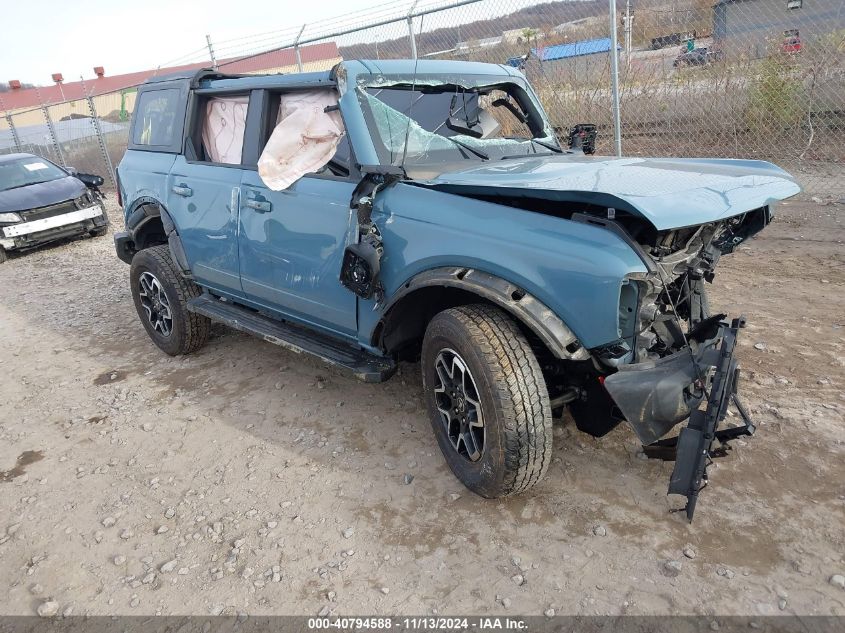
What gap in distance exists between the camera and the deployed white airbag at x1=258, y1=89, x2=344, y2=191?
3.46 meters

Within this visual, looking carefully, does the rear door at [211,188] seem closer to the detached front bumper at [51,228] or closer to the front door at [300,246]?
the front door at [300,246]

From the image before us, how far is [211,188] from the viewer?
4.13m

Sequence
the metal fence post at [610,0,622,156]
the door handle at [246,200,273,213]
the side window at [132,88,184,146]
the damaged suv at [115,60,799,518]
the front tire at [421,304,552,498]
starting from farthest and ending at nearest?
1. the metal fence post at [610,0,622,156]
2. the side window at [132,88,184,146]
3. the door handle at [246,200,273,213]
4. the front tire at [421,304,552,498]
5. the damaged suv at [115,60,799,518]

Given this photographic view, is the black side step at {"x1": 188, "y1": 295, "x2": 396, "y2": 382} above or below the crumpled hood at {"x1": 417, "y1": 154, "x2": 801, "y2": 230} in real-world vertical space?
below

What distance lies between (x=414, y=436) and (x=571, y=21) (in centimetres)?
579

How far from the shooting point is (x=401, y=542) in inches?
106

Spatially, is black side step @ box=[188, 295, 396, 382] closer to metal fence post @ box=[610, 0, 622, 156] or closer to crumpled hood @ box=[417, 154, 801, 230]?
crumpled hood @ box=[417, 154, 801, 230]

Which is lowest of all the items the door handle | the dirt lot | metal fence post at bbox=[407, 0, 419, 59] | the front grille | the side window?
the dirt lot

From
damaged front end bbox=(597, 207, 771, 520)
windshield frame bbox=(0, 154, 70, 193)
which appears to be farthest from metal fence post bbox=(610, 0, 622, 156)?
windshield frame bbox=(0, 154, 70, 193)

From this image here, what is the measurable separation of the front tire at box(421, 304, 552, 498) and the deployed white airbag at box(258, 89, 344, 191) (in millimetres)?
1306

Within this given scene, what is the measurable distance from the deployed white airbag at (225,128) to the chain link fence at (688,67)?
12.1ft

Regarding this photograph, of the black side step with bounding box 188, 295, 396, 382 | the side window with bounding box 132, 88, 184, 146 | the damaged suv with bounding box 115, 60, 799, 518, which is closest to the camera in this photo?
the damaged suv with bounding box 115, 60, 799, 518

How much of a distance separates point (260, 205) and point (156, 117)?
178 centimetres

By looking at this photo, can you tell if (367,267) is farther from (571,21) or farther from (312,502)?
(571,21)
